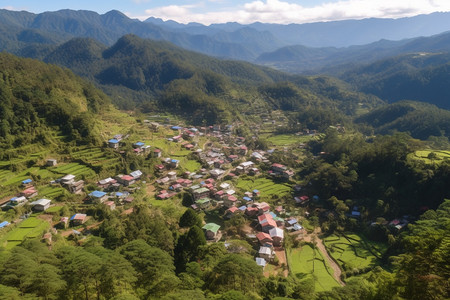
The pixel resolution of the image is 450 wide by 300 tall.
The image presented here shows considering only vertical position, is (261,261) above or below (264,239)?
above

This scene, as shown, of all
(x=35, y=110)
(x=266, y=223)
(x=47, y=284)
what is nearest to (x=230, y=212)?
(x=266, y=223)

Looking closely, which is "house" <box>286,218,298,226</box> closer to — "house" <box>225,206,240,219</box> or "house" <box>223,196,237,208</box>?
"house" <box>225,206,240,219</box>

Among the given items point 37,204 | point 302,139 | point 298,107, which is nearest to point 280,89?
point 298,107

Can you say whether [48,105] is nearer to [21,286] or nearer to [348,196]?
[21,286]

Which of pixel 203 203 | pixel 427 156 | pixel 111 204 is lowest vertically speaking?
pixel 203 203

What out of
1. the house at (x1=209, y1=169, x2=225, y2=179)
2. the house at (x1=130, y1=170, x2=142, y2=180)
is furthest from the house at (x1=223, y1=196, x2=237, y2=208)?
the house at (x1=130, y1=170, x2=142, y2=180)

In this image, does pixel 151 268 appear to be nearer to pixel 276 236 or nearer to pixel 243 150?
pixel 276 236

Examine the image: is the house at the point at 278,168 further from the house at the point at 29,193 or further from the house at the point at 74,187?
the house at the point at 29,193
